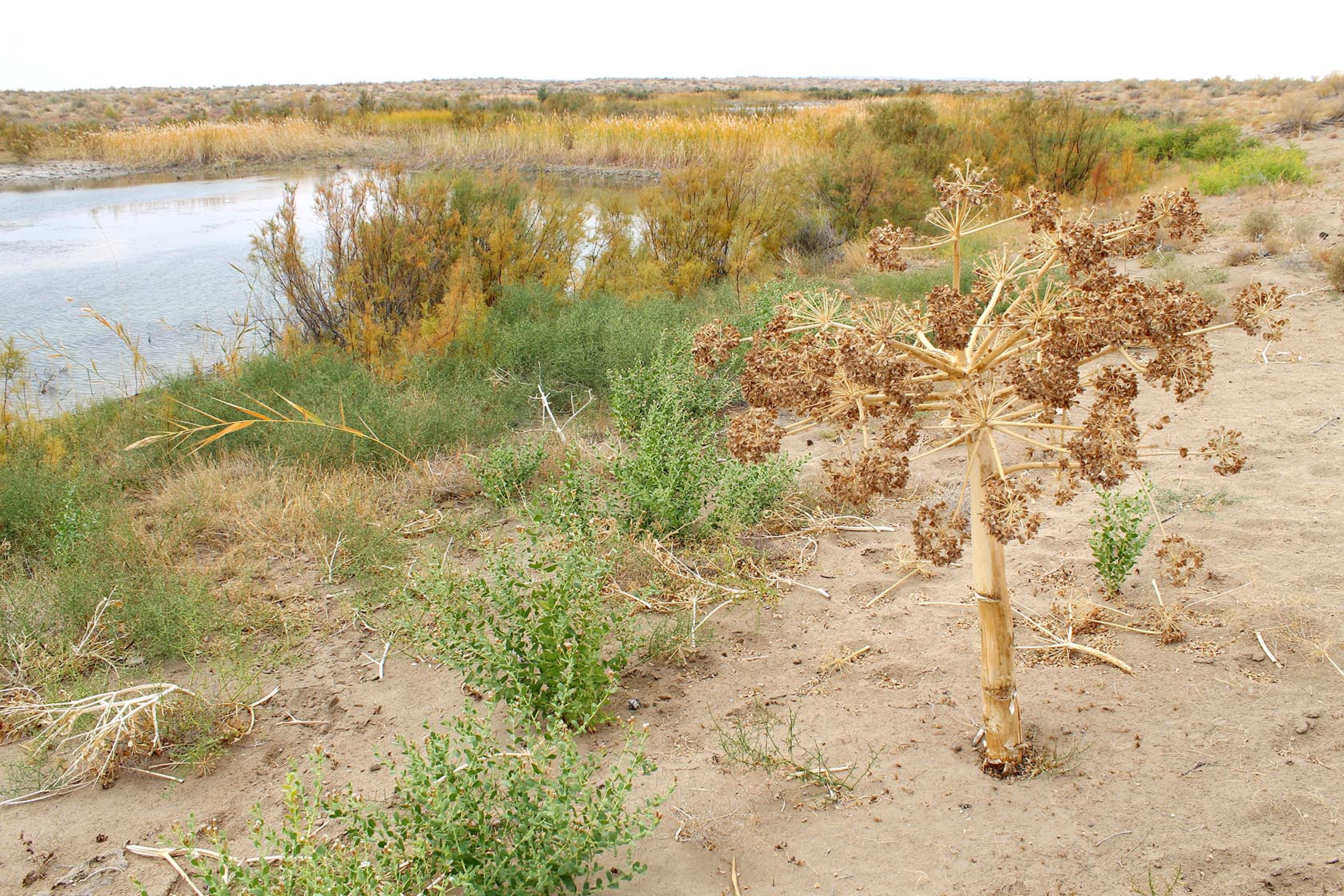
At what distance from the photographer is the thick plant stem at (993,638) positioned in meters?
2.63

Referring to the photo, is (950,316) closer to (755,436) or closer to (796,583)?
(755,436)

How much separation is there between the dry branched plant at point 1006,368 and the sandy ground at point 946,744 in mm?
313

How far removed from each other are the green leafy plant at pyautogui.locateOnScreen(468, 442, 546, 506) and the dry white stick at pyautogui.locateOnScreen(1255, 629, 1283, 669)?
11.1 feet

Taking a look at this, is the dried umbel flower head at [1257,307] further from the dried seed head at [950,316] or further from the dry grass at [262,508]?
the dry grass at [262,508]

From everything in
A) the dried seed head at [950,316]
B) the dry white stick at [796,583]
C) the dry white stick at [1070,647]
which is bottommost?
the dry white stick at [796,583]

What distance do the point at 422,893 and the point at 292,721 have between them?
4.48 ft

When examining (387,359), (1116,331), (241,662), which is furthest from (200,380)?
(1116,331)

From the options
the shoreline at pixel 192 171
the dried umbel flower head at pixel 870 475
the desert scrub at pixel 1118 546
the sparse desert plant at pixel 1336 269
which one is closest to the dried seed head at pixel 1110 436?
the dried umbel flower head at pixel 870 475

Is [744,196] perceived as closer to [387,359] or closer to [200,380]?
[387,359]

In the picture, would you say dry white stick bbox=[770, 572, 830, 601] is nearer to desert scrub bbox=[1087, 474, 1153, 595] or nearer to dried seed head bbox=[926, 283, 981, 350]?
desert scrub bbox=[1087, 474, 1153, 595]

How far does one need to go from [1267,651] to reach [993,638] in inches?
51.2

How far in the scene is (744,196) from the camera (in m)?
11.7

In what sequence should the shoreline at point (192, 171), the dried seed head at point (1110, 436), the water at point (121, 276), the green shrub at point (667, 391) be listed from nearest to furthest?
the dried seed head at point (1110, 436)
the green shrub at point (667, 391)
the water at point (121, 276)
the shoreline at point (192, 171)

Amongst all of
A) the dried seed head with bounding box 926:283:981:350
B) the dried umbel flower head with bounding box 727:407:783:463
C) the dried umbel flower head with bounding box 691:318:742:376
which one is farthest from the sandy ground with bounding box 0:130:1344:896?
the dried seed head with bounding box 926:283:981:350
